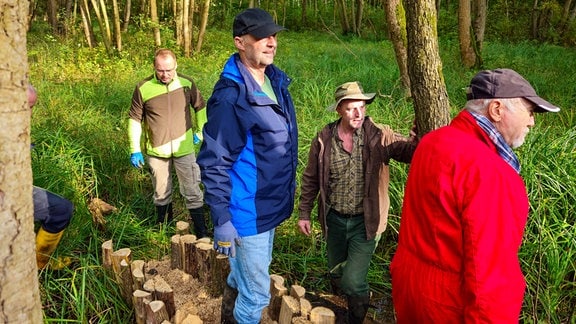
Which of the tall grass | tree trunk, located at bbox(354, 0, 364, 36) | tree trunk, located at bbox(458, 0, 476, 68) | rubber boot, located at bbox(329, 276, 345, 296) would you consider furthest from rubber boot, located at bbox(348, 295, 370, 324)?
tree trunk, located at bbox(354, 0, 364, 36)

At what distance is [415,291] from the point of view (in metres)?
1.88

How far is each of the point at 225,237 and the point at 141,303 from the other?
85 centimetres

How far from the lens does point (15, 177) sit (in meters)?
1.35

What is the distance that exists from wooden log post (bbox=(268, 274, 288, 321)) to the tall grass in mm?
672

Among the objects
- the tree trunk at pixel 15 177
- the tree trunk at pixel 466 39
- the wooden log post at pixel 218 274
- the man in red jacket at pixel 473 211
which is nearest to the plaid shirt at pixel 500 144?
the man in red jacket at pixel 473 211

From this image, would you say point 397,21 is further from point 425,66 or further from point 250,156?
point 250,156

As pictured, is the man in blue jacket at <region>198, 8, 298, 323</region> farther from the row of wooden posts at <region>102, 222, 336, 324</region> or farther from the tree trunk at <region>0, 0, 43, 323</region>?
the tree trunk at <region>0, 0, 43, 323</region>

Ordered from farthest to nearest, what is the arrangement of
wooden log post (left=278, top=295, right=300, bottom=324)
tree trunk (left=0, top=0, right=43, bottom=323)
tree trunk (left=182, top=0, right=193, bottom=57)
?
tree trunk (left=182, top=0, right=193, bottom=57) < wooden log post (left=278, top=295, right=300, bottom=324) < tree trunk (left=0, top=0, right=43, bottom=323)

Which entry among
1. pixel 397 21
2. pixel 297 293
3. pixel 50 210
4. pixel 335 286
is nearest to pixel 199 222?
pixel 50 210

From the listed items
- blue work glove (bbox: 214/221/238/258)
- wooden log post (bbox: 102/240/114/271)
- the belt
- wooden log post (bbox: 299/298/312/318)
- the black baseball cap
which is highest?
the black baseball cap

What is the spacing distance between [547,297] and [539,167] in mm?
1248

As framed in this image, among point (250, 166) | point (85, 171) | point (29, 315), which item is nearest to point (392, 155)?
point (250, 166)

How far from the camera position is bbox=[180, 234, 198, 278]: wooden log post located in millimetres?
3318

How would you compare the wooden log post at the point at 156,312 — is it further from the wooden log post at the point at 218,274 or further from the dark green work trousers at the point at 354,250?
the dark green work trousers at the point at 354,250
